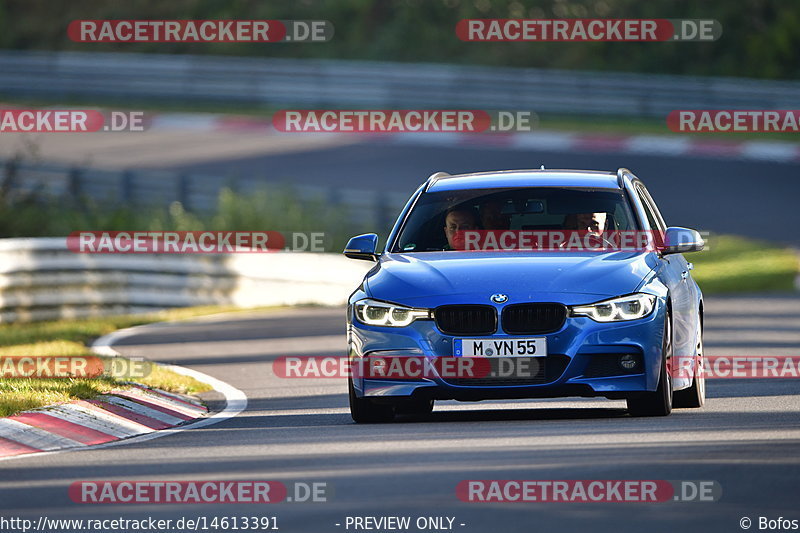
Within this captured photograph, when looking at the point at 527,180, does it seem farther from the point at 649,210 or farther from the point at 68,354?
the point at 68,354

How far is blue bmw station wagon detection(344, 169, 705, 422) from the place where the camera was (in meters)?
10.8

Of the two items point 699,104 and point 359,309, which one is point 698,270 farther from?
point 359,309

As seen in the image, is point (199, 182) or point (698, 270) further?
point (199, 182)

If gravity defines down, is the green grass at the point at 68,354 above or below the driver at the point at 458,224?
below

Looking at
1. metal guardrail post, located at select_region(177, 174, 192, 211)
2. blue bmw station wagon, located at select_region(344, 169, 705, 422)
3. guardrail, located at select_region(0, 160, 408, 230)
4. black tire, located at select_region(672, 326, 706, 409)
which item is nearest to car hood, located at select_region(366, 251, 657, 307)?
blue bmw station wagon, located at select_region(344, 169, 705, 422)

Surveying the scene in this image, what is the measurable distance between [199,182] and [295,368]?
1779cm

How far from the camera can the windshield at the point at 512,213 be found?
39.2 feet

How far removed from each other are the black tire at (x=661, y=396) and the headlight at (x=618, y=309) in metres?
0.22

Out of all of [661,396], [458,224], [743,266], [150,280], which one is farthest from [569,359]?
[743,266]

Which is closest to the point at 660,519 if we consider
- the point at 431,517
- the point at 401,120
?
the point at 431,517

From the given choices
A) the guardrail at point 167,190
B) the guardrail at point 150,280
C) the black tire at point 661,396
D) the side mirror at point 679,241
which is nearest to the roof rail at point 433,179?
the side mirror at point 679,241

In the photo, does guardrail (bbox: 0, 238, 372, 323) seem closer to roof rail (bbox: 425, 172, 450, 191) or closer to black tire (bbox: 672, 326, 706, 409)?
roof rail (bbox: 425, 172, 450, 191)

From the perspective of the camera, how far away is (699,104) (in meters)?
39.3

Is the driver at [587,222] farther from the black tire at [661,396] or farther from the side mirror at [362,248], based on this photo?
the side mirror at [362,248]
